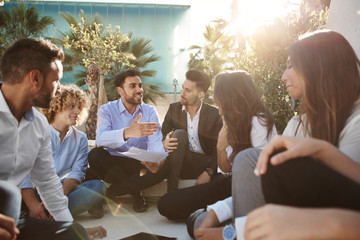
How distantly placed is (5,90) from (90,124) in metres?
13.2

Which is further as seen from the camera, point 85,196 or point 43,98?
point 85,196

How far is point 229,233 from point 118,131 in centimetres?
224

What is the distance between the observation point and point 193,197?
2979mm

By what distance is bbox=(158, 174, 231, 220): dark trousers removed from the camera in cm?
290

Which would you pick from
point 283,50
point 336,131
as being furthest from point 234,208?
point 283,50

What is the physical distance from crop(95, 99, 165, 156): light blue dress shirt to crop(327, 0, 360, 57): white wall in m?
2.57

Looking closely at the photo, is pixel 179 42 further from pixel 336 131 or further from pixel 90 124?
pixel 336 131

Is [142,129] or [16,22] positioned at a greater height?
[16,22]

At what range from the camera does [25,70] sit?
2.03 meters

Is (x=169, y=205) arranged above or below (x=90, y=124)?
above

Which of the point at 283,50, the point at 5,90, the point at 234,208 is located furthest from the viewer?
the point at 283,50

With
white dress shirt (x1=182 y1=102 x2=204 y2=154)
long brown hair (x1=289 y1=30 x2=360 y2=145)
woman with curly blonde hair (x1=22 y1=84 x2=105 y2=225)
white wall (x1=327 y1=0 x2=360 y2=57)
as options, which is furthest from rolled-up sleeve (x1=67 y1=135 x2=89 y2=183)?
white wall (x1=327 y1=0 x2=360 y2=57)

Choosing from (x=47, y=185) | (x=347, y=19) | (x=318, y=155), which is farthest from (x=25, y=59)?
(x=347, y=19)

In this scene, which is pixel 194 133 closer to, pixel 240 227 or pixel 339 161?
pixel 240 227
